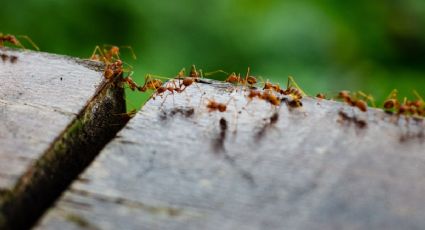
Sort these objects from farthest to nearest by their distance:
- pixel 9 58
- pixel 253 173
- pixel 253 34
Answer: pixel 253 34 → pixel 9 58 → pixel 253 173

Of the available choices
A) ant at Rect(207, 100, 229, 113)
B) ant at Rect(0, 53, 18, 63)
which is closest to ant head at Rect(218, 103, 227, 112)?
ant at Rect(207, 100, 229, 113)

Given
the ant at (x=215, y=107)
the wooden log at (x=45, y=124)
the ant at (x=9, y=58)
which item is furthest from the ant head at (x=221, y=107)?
the ant at (x=9, y=58)

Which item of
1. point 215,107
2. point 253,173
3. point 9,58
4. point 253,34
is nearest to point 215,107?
point 215,107

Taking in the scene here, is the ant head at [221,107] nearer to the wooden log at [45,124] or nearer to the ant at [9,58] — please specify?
the wooden log at [45,124]

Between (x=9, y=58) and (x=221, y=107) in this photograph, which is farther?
(x=9, y=58)

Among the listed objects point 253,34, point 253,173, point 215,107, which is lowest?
point 253,173

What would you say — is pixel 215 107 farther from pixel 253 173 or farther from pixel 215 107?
pixel 253 173

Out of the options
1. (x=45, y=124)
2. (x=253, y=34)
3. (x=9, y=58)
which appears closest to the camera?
(x=45, y=124)
